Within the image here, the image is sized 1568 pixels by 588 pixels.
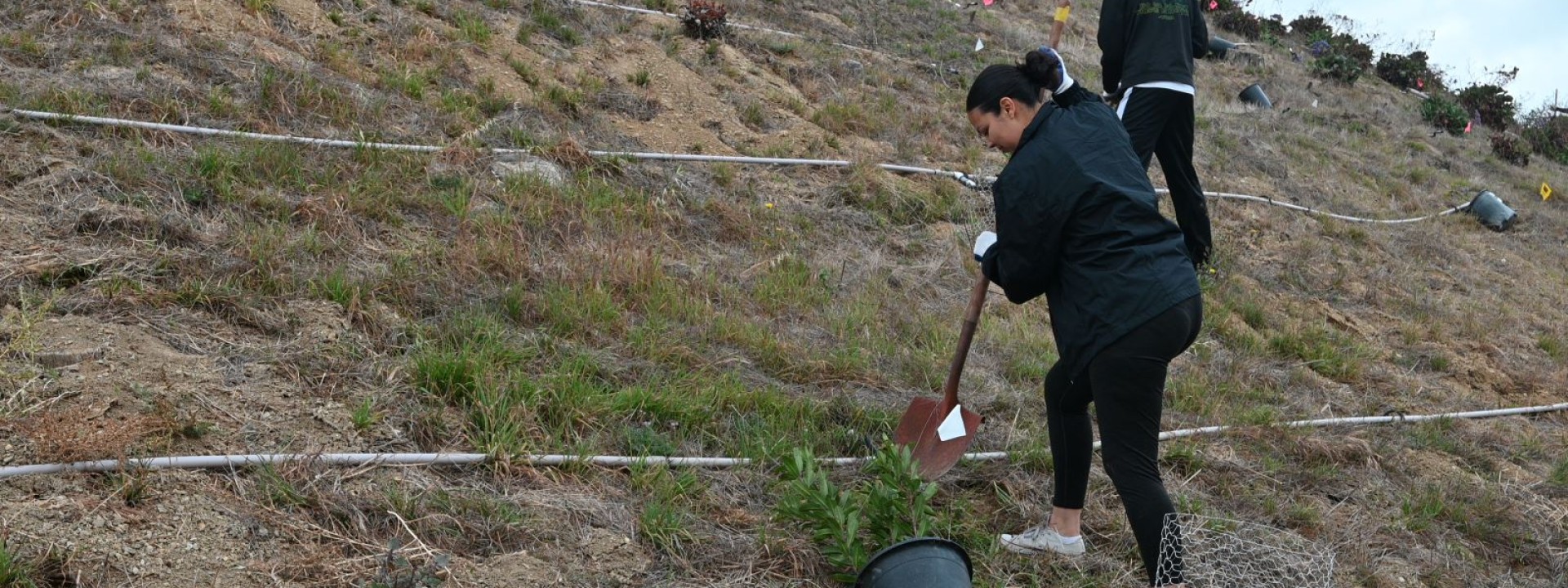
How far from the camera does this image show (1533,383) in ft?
22.5

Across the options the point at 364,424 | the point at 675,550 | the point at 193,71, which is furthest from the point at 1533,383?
the point at 193,71

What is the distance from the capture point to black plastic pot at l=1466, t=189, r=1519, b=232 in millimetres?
10492

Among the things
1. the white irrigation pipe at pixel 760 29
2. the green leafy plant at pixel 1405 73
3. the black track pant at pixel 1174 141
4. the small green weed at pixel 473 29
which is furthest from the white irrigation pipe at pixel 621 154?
the green leafy plant at pixel 1405 73

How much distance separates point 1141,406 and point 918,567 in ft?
2.42

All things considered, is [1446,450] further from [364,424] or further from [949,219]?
[364,424]

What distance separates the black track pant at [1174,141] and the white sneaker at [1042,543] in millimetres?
2179

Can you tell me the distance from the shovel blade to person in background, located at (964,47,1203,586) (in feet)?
2.47

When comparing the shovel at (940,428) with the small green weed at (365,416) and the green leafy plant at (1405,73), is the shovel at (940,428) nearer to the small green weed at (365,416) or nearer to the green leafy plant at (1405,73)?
the small green weed at (365,416)

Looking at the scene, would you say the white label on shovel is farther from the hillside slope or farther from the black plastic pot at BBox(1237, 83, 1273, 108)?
the black plastic pot at BBox(1237, 83, 1273, 108)

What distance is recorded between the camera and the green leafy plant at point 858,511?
3609 mm

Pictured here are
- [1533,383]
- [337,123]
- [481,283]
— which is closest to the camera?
[481,283]

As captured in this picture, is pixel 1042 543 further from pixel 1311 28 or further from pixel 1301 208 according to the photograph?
pixel 1311 28

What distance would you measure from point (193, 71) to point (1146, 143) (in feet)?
15.2

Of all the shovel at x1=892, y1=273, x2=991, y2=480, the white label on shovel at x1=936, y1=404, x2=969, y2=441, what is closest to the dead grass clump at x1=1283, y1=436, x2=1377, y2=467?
the shovel at x1=892, y1=273, x2=991, y2=480
